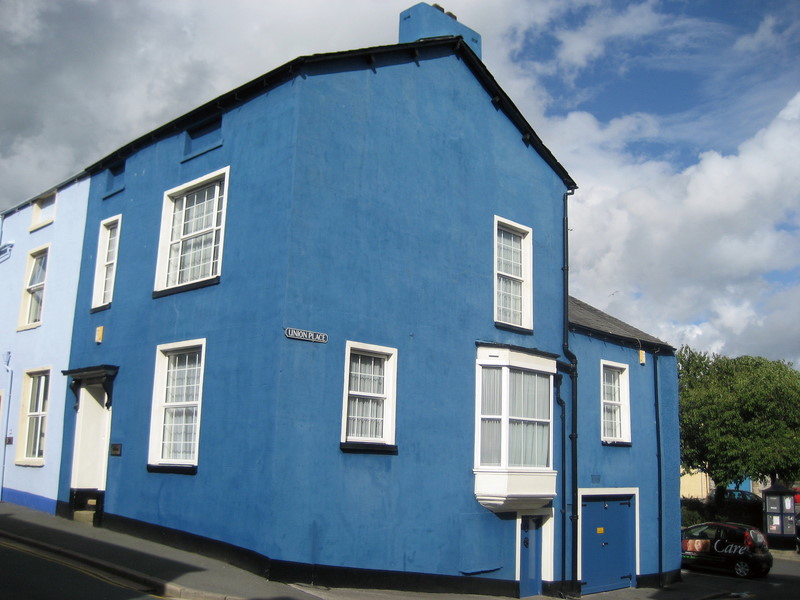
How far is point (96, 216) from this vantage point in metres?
16.4

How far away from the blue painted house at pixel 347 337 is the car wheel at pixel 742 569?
7.35 metres

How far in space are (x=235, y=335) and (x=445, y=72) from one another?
6759 millimetres

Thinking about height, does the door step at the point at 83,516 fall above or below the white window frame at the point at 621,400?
below

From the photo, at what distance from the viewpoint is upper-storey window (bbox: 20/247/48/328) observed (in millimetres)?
18219

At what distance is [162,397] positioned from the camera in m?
13.3

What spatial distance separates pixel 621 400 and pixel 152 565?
40.2 feet

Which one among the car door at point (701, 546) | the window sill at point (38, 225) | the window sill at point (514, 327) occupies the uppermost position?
the window sill at point (38, 225)

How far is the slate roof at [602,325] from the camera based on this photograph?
Result: 17.9 meters

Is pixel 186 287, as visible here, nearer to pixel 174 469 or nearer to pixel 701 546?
pixel 174 469

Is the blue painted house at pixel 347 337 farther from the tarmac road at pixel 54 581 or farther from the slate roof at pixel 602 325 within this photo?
the tarmac road at pixel 54 581

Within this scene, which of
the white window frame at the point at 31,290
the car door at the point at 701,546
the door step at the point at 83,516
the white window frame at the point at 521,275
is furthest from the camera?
the car door at the point at 701,546

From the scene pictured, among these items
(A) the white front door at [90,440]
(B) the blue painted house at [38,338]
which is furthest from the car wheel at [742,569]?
(B) the blue painted house at [38,338]

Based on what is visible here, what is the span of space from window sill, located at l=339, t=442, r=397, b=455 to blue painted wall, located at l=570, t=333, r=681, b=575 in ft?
20.7

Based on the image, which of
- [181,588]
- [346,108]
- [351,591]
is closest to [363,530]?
[351,591]
